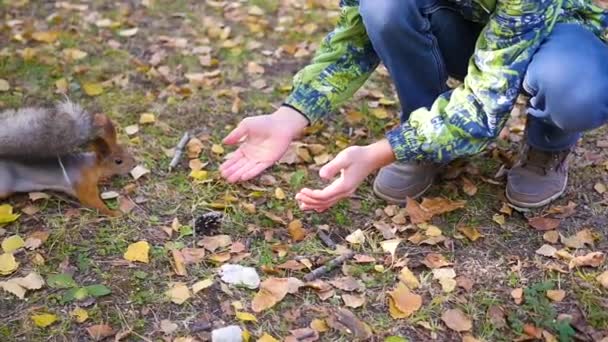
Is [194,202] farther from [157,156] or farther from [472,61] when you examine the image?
[472,61]

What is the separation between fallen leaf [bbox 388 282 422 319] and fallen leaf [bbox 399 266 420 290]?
0.03 meters

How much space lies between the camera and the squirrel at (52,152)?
1946 millimetres

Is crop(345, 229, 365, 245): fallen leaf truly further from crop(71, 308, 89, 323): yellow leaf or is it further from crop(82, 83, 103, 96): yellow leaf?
crop(82, 83, 103, 96): yellow leaf

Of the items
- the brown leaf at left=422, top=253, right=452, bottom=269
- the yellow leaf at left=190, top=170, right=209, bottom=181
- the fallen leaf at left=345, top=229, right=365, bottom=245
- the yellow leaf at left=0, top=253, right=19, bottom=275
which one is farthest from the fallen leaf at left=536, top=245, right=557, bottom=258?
the yellow leaf at left=0, top=253, right=19, bottom=275

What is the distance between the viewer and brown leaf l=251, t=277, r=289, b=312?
1.69 m

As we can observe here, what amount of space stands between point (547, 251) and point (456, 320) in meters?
0.37

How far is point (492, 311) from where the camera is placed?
1.67 metres

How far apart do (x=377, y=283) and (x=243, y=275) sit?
33 cm

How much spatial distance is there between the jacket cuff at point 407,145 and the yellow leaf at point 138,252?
67 cm

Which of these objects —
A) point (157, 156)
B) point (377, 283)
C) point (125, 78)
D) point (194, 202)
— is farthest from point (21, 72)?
point (377, 283)

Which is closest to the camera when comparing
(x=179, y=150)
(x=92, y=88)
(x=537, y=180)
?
(x=537, y=180)

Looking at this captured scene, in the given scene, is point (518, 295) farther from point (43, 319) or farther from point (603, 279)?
point (43, 319)

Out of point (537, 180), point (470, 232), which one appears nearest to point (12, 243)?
point (470, 232)

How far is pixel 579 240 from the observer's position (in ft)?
6.22
